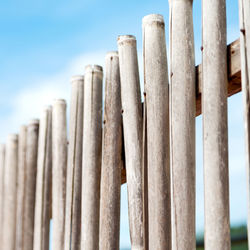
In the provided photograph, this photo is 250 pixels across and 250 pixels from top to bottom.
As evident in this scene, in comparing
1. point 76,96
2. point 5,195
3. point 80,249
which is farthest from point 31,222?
point 76,96

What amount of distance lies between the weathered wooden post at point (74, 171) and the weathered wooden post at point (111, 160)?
306 mm

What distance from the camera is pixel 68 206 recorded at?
3127 mm

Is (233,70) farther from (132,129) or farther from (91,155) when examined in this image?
(91,155)

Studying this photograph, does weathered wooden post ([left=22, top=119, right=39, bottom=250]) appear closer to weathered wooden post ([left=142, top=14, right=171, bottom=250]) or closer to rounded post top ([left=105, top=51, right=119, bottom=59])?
rounded post top ([left=105, top=51, right=119, bottom=59])

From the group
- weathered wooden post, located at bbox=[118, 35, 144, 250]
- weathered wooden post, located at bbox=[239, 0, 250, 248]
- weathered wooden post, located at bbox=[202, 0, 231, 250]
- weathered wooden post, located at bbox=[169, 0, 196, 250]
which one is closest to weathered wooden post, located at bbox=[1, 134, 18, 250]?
weathered wooden post, located at bbox=[118, 35, 144, 250]

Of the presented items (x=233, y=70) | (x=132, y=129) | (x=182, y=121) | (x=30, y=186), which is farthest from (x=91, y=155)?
(x=233, y=70)

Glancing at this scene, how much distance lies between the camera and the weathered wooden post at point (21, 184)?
3932 mm

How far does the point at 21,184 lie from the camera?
3957mm

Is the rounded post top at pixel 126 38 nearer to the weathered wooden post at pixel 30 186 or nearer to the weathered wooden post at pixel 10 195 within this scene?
the weathered wooden post at pixel 30 186

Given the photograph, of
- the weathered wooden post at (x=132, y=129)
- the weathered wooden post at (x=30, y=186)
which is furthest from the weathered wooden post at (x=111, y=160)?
the weathered wooden post at (x=30, y=186)

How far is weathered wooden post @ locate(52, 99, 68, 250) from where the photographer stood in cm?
332

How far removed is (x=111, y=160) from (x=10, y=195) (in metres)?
1.59

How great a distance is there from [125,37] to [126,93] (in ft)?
0.96

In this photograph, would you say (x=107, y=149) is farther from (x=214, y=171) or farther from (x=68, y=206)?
(x=214, y=171)
